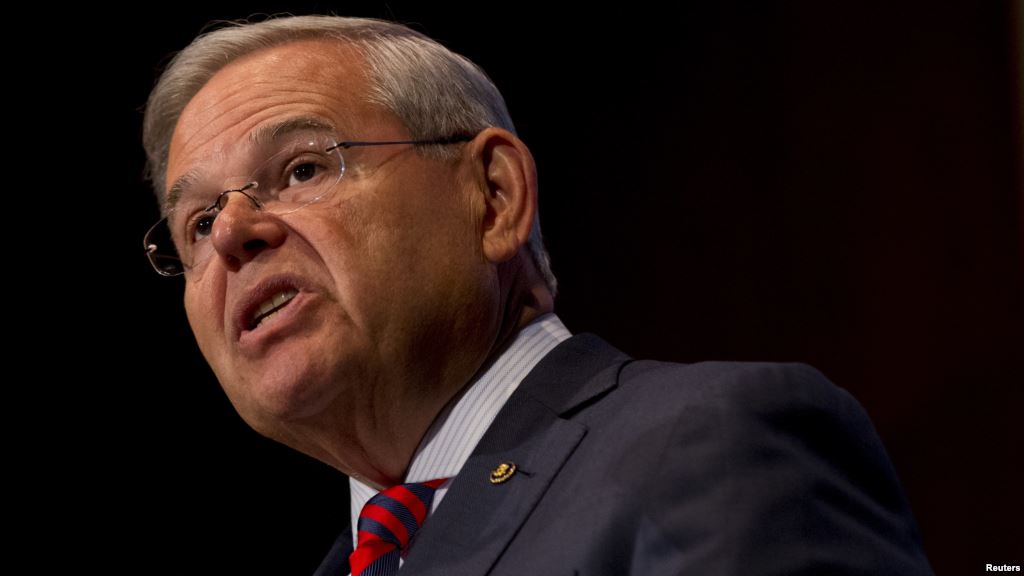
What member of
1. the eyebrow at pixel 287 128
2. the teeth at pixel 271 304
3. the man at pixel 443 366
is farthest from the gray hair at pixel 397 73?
the teeth at pixel 271 304

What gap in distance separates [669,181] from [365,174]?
177 centimetres

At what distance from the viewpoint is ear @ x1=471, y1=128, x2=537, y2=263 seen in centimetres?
190

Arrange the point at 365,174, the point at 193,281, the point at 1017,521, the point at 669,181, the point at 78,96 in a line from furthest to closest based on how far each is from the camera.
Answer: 1. the point at 669,181
2. the point at 78,96
3. the point at 1017,521
4. the point at 193,281
5. the point at 365,174

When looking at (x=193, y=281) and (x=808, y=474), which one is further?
(x=193, y=281)

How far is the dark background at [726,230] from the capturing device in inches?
114

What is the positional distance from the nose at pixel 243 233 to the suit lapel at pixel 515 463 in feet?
1.64

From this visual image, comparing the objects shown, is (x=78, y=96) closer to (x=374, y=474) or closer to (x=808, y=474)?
(x=374, y=474)

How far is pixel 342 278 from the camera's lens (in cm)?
174

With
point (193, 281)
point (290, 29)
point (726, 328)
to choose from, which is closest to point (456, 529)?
point (193, 281)

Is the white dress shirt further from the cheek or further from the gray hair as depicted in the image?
the cheek

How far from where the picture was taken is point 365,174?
185cm

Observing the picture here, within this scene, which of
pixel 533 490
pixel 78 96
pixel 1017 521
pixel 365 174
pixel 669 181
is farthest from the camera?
pixel 669 181

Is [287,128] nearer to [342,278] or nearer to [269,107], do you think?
[269,107]

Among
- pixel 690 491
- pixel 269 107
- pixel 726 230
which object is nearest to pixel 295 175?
pixel 269 107
